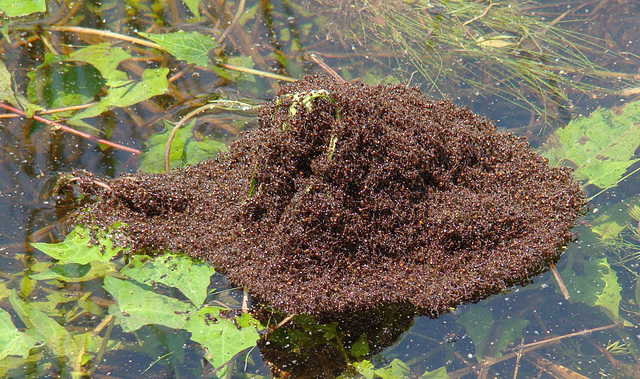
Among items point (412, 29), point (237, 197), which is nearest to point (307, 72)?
point (412, 29)

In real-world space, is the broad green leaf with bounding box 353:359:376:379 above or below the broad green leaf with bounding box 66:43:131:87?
below

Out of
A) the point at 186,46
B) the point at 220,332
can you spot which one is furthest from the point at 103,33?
the point at 220,332

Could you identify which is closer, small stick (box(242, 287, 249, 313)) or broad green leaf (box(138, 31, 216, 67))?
small stick (box(242, 287, 249, 313))

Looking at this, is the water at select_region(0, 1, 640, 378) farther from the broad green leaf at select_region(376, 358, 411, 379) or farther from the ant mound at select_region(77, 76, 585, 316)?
the ant mound at select_region(77, 76, 585, 316)

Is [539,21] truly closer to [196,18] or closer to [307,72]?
[307,72]

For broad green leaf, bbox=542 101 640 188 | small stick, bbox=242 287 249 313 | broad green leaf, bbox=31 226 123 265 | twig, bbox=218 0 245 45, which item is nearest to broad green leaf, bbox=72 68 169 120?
twig, bbox=218 0 245 45

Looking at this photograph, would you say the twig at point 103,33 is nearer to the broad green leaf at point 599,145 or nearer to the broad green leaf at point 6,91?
the broad green leaf at point 6,91
